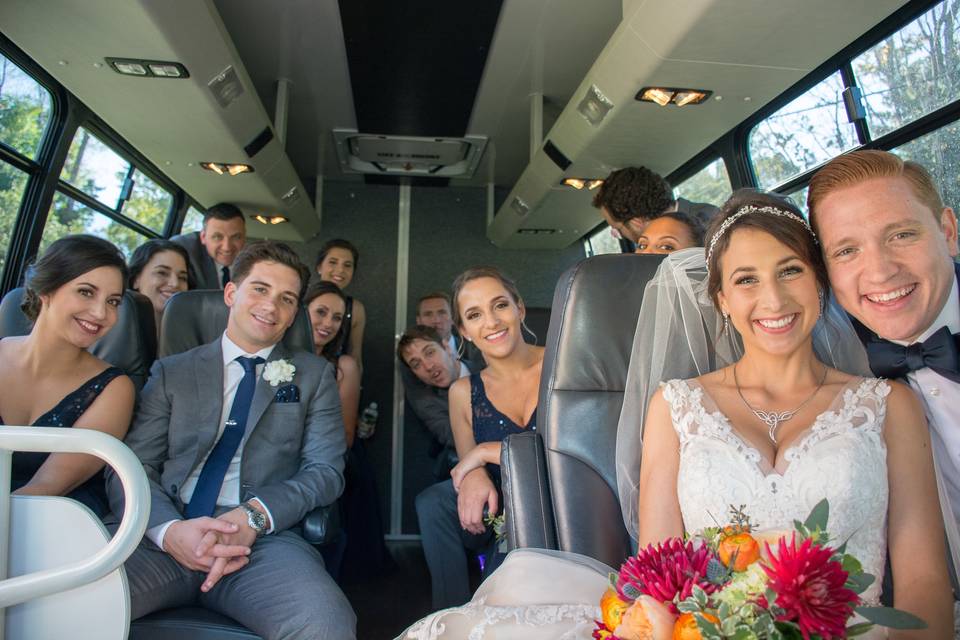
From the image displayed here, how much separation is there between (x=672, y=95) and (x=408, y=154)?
113 inches

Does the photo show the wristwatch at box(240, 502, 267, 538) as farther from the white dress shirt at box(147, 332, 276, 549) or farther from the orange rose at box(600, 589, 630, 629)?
the orange rose at box(600, 589, 630, 629)

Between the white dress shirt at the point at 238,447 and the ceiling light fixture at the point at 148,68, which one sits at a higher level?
the ceiling light fixture at the point at 148,68

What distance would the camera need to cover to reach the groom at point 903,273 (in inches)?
60.6

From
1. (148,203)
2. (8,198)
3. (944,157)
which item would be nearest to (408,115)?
(148,203)

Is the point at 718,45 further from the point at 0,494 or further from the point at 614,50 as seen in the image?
the point at 0,494

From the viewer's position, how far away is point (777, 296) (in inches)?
66.7

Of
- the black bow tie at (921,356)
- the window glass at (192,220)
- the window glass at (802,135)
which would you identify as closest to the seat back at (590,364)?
the black bow tie at (921,356)

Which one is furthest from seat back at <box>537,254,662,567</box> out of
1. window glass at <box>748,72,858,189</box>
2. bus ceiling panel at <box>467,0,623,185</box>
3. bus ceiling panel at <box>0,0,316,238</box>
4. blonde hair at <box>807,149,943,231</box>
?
bus ceiling panel at <box>467,0,623,185</box>

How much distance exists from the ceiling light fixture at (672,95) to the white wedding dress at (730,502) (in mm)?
2129

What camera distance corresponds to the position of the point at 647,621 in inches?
36.8

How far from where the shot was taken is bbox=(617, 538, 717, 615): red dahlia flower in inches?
37.9

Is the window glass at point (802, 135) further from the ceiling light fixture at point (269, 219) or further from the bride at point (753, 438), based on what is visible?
the ceiling light fixture at point (269, 219)

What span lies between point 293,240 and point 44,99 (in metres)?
3.03

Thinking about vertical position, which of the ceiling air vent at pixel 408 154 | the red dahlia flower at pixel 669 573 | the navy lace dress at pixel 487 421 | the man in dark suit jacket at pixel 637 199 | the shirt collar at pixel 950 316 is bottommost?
the red dahlia flower at pixel 669 573
